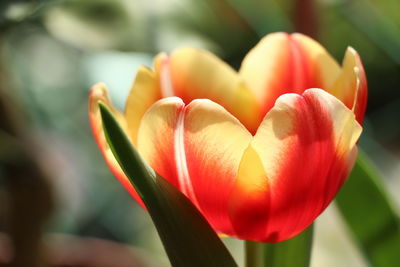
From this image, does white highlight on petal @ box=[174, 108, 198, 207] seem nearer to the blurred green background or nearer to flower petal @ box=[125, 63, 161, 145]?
flower petal @ box=[125, 63, 161, 145]

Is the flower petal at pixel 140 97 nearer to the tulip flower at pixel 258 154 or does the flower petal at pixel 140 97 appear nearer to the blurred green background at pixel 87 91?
the tulip flower at pixel 258 154

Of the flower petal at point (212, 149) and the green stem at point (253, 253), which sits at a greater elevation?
the flower petal at point (212, 149)

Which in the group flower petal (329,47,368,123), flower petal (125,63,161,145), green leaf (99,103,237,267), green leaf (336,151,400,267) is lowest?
green leaf (336,151,400,267)

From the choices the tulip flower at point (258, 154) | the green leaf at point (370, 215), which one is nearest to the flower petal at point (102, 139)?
the tulip flower at point (258, 154)

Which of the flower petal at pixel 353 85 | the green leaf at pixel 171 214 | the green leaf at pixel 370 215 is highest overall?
the flower petal at pixel 353 85

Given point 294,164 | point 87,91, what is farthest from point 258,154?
point 87,91

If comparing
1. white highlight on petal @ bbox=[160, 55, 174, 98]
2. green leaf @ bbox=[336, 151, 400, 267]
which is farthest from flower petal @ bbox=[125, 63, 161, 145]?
green leaf @ bbox=[336, 151, 400, 267]

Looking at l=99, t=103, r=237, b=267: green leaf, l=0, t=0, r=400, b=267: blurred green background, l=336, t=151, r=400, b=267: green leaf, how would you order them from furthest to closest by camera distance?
1. l=0, t=0, r=400, b=267: blurred green background
2. l=336, t=151, r=400, b=267: green leaf
3. l=99, t=103, r=237, b=267: green leaf
